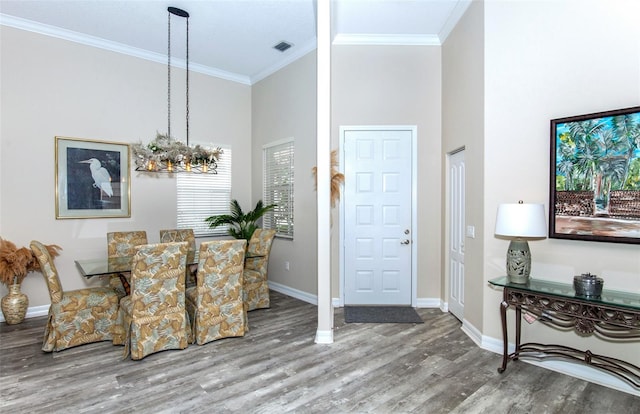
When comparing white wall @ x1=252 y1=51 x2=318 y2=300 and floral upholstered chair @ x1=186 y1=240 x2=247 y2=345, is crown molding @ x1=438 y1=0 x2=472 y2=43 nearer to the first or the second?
white wall @ x1=252 y1=51 x2=318 y2=300

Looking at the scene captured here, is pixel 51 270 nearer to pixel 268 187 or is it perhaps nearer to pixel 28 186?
pixel 28 186

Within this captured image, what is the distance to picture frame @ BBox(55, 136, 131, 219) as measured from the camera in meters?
4.41

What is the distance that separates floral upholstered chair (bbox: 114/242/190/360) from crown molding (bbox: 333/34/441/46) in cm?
334

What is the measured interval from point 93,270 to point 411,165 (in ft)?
12.5

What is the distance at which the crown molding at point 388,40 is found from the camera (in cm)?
444

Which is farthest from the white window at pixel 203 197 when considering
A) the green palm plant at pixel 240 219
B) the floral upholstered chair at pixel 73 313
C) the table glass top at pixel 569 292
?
the table glass top at pixel 569 292

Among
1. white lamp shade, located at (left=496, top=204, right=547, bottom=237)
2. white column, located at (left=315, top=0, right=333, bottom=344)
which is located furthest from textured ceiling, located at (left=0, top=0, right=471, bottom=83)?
white lamp shade, located at (left=496, top=204, right=547, bottom=237)

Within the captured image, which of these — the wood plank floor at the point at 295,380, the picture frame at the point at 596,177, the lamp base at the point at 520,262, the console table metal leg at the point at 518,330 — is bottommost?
the wood plank floor at the point at 295,380

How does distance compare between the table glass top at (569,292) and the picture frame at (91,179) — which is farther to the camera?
the picture frame at (91,179)

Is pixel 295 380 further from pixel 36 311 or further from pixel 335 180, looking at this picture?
pixel 36 311

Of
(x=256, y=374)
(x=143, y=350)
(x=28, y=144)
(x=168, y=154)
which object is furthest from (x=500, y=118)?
(x=28, y=144)

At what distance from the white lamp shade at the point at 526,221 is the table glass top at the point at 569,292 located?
421mm

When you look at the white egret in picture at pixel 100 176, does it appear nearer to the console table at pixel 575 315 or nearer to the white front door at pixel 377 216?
the white front door at pixel 377 216

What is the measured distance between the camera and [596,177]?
105 inches
